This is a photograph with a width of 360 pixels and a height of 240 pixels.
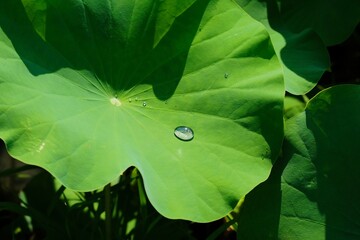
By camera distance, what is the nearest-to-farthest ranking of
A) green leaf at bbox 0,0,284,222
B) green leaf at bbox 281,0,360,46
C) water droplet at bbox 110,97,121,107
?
green leaf at bbox 0,0,284,222
water droplet at bbox 110,97,121,107
green leaf at bbox 281,0,360,46

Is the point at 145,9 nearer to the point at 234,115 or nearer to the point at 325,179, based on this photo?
the point at 234,115

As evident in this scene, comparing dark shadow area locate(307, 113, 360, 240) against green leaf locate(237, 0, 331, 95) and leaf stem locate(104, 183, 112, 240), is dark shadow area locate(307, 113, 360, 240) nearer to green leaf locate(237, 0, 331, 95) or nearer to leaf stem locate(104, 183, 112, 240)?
green leaf locate(237, 0, 331, 95)

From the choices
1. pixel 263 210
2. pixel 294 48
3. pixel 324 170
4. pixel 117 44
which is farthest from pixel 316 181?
pixel 117 44

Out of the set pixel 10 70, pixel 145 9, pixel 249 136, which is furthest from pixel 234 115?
pixel 10 70

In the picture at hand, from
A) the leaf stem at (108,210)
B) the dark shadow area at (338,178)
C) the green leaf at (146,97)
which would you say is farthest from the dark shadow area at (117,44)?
the dark shadow area at (338,178)

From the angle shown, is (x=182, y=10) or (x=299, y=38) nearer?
(x=182, y=10)

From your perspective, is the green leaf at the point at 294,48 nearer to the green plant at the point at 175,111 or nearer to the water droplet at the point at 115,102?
the green plant at the point at 175,111

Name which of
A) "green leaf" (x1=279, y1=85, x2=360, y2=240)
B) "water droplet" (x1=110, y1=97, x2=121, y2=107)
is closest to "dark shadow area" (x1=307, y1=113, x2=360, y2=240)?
"green leaf" (x1=279, y1=85, x2=360, y2=240)

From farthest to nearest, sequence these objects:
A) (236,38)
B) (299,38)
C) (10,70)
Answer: (299,38), (236,38), (10,70)
